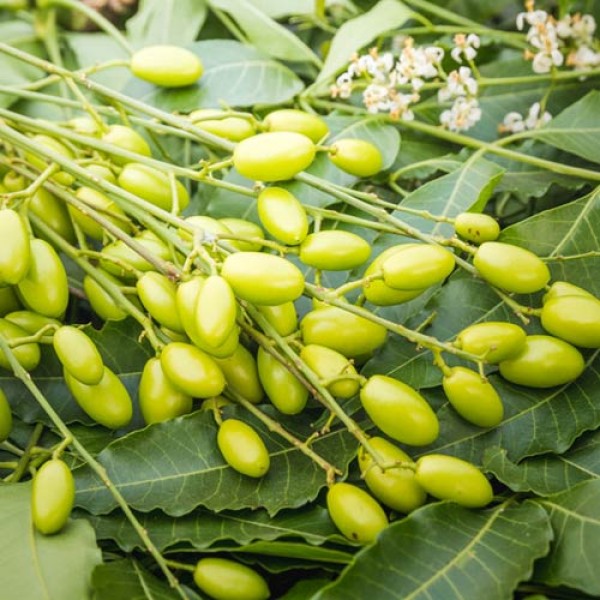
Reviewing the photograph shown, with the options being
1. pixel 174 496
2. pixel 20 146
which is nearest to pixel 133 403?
pixel 174 496

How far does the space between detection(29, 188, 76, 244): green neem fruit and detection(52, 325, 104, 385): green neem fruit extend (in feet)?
0.39

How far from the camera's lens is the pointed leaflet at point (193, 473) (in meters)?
0.56

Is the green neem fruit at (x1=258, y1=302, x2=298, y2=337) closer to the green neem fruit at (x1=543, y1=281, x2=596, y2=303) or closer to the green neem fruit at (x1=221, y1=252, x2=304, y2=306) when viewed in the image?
the green neem fruit at (x1=221, y1=252, x2=304, y2=306)

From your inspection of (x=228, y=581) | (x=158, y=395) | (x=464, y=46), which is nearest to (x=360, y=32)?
(x=464, y=46)

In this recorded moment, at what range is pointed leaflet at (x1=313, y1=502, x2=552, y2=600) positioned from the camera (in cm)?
47

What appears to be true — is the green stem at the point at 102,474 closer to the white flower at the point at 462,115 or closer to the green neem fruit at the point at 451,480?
the green neem fruit at the point at 451,480

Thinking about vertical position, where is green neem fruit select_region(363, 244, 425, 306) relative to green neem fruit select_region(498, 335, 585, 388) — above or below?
above

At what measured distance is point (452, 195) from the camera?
27.4 inches

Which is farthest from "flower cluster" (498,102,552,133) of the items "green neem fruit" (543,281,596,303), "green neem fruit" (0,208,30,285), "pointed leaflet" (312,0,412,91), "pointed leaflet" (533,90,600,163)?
"green neem fruit" (0,208,30,285)

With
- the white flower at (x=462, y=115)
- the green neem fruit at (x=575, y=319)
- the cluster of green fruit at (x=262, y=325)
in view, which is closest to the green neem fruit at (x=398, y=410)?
the cluster of green fruit at (x=262, y=325)

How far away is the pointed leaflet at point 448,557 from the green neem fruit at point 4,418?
10.1 inches

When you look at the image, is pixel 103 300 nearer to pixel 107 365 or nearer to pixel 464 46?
pixel 107 365

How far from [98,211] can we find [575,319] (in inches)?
13.4

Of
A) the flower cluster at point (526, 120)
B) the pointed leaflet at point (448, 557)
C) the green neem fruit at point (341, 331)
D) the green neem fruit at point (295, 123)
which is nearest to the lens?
the pointed leaflet at point (448, 557)
